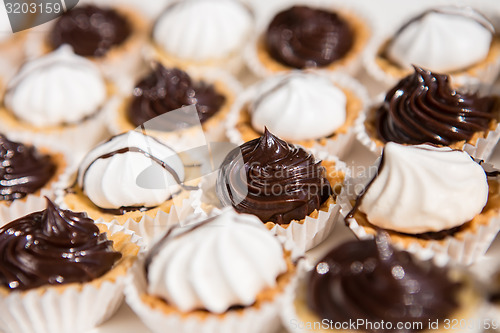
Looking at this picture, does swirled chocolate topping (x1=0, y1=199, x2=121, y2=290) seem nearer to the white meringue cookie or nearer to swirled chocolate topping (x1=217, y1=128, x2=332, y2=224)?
swirled chocolate topping (x1=217, y1=128, x2=332, y2=224)

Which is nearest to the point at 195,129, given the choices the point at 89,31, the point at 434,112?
the point at 434,112

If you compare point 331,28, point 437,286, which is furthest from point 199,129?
point 437,286

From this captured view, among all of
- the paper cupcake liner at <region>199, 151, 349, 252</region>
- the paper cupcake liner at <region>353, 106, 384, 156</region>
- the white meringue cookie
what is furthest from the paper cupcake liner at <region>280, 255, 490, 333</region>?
the white meringue cookie

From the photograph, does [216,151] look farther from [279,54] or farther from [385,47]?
[385,47]

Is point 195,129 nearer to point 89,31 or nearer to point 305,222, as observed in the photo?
point 305,222

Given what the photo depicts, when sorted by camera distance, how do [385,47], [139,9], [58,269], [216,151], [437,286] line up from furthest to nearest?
[139,9], [385,47], [216,151], [58,269], [437,286]
